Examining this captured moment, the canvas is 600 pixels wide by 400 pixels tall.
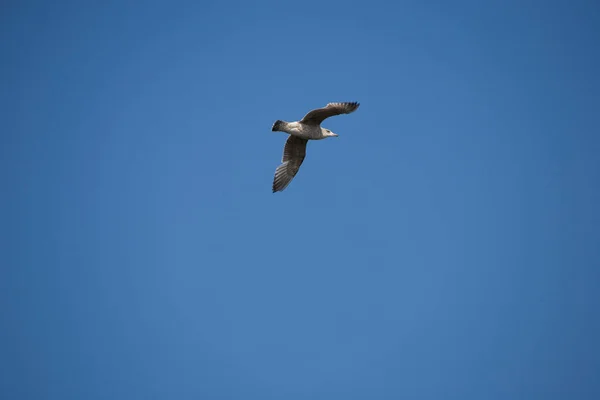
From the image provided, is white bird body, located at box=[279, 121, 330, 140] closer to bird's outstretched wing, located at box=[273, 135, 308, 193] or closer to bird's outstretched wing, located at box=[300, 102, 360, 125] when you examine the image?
bird's outstretched wing, located at box=[300, 102, 360, 125]

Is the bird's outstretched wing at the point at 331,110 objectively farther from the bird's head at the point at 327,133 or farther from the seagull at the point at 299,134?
the bird's head at the point at 327,133

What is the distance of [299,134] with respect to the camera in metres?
19.2

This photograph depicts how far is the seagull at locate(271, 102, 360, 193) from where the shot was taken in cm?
1773

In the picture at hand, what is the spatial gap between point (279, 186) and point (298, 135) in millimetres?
2608

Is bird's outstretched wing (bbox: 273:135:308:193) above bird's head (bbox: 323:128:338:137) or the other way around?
the other way around

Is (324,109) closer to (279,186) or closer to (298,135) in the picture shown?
(298,135)

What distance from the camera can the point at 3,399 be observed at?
13725cm

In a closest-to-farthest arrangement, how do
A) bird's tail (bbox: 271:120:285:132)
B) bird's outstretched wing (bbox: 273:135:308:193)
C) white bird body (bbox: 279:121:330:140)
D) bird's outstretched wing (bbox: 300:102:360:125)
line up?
bird's outstretched wing (bbox: 300:102:360:125)
bird's tail (bbox: 271:120:285:132)
white bird body (bbox: 279:121:330:140)
bird's outstretched wing (bbox: 273:135:308:193)

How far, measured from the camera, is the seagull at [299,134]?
1773 centimetres

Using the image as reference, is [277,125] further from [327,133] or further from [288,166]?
[288,166]

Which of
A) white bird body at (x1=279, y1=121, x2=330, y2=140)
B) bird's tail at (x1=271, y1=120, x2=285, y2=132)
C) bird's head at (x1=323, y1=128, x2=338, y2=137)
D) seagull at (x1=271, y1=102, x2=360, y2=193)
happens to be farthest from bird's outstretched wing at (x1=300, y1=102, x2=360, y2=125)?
bird's head at (x1=323, y1=128, x2=338, y2=137)

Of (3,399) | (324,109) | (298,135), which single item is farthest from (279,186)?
(3,399)

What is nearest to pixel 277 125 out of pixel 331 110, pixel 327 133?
pixel 331 110

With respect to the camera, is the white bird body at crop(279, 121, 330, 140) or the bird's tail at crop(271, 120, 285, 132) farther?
the white bird body at crop(279, 121, 330, 140)
